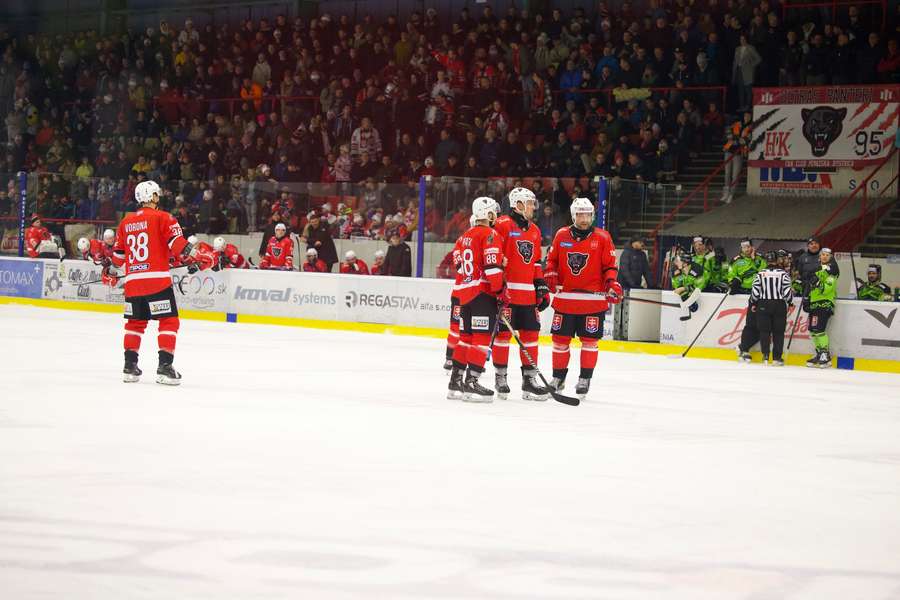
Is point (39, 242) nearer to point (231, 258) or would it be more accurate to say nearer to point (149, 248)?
point (231, 258)

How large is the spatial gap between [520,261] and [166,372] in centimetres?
305

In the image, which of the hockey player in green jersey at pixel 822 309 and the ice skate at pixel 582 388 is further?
the hockey player in green jersey at pixel 822 309

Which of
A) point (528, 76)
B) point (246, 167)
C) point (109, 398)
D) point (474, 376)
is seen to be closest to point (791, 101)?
point (528, 76)

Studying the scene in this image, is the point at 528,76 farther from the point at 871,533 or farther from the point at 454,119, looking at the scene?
the point at 871,533

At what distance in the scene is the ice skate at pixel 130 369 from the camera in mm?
10992

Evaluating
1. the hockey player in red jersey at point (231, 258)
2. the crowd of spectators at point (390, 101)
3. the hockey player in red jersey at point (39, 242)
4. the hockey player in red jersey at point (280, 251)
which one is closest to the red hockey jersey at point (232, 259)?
the hockey player in red jersey at point (231, 258)

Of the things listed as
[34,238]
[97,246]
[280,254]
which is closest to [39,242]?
[34,238]

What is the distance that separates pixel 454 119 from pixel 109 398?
50.9ft

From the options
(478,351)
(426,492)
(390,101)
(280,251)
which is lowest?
(426,492)

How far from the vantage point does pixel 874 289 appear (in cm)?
1711

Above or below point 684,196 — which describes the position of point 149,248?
below

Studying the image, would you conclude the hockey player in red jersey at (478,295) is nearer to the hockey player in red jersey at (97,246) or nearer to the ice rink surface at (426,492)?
the ice rink surface at (426,492)

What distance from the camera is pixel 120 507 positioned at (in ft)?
18.7

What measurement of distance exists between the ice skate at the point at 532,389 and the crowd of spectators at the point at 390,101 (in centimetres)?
667
